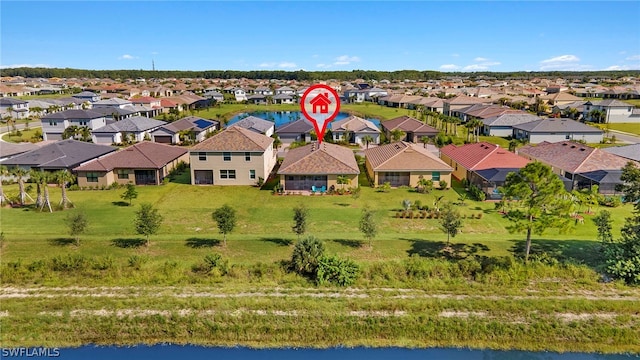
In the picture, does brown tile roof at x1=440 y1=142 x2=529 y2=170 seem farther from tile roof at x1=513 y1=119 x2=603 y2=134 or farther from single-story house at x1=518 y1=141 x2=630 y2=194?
tile roof at x1=513 y1=119 x2=603 y2=134

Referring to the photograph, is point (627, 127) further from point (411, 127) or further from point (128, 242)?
point (128, 242)

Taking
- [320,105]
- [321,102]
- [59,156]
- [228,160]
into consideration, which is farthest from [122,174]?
[321,102]

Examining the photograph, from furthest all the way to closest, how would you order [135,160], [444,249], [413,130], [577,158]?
1. [413,130]
2. [135,160]
3. [577,158]
4. [444,249]

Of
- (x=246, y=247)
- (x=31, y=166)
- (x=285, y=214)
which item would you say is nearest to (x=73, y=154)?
(x=31, y=166)

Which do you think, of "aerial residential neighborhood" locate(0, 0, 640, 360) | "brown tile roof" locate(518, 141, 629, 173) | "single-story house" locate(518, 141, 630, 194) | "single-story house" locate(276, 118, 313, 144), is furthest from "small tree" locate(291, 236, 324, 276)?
"single-story house" locate(276, 118, 313, 144)

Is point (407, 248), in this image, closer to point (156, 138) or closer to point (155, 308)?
point (155, 308)

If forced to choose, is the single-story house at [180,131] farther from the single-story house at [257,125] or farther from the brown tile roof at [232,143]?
the brown tile roof at [232,143]
